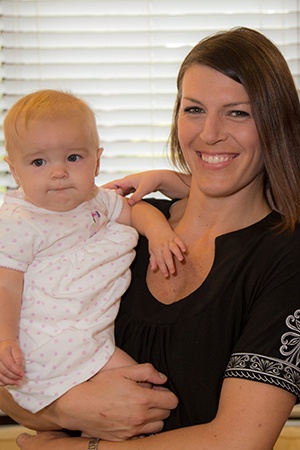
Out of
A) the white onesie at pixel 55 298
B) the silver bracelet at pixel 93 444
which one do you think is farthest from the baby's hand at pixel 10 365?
the silver bracelet at pixel 93 444

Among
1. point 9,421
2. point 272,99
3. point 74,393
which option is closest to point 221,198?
point 272,99

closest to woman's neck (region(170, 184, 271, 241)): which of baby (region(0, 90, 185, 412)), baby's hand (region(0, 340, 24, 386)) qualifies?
baby (region(0, 90, 185, 412))

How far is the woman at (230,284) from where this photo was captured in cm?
147

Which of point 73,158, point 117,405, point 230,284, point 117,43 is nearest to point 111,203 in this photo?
point 73,158

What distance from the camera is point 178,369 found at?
1.65 m

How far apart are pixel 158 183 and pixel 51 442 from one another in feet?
2.30

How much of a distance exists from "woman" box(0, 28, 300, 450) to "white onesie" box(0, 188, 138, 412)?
0.07m

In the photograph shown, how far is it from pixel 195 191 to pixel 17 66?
118 cm

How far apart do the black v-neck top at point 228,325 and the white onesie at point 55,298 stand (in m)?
0.12

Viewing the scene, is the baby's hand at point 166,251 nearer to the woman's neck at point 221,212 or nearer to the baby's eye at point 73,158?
the woman's neck at point 221,212

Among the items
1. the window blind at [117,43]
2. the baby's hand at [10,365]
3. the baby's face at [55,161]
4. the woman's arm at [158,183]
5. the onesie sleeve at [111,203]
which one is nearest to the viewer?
the baby's hand at [10,365]

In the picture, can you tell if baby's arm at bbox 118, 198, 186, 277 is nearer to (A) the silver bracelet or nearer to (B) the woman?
(B) the woman

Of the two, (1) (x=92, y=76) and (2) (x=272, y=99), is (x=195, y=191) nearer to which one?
(2) (x=272, y=99)

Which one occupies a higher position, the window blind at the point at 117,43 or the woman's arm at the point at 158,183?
the window blind at the point at 117,43
